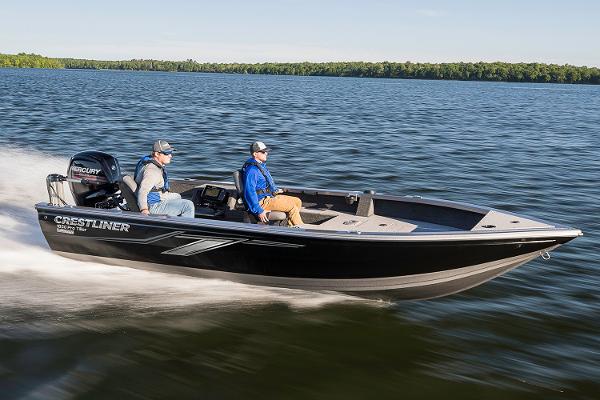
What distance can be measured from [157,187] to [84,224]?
948 mm

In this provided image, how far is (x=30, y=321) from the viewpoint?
6.15 metres

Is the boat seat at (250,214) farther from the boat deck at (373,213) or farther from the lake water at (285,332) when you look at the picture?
the lake water at (285,332)

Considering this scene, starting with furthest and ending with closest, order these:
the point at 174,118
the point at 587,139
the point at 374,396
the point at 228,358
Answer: the point at 174,118, the point at 587,139, the point at 228,358, the point at 374,396

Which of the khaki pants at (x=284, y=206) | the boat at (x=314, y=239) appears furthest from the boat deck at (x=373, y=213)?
the khaki pants at (x=284, y=206)

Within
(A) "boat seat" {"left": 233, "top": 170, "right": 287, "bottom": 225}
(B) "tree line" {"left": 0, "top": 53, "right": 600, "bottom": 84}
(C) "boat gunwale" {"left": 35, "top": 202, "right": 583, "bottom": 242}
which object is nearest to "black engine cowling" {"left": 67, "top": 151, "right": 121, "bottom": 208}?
(C) "boat gunwale" {"left": 35, "top": 202, "right": 583, "bottom": 242}

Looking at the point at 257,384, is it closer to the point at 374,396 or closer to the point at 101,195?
the point at 374,396

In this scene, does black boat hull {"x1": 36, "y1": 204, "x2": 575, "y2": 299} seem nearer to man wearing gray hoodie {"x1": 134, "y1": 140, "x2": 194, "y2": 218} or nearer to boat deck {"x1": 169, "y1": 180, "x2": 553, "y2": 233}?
man wearing gray hoodie {"x1": 134, "y1": 140, "x2": 194, "y2": 218}

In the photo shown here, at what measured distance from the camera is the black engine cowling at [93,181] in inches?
303

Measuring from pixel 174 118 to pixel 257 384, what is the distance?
22.2 meters

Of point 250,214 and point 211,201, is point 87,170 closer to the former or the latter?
point 211,201

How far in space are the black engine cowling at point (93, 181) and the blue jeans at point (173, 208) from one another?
0.88 m

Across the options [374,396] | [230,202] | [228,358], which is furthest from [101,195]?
[374,396]

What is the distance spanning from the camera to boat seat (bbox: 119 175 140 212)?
7.18m

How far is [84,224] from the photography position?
7.28m
